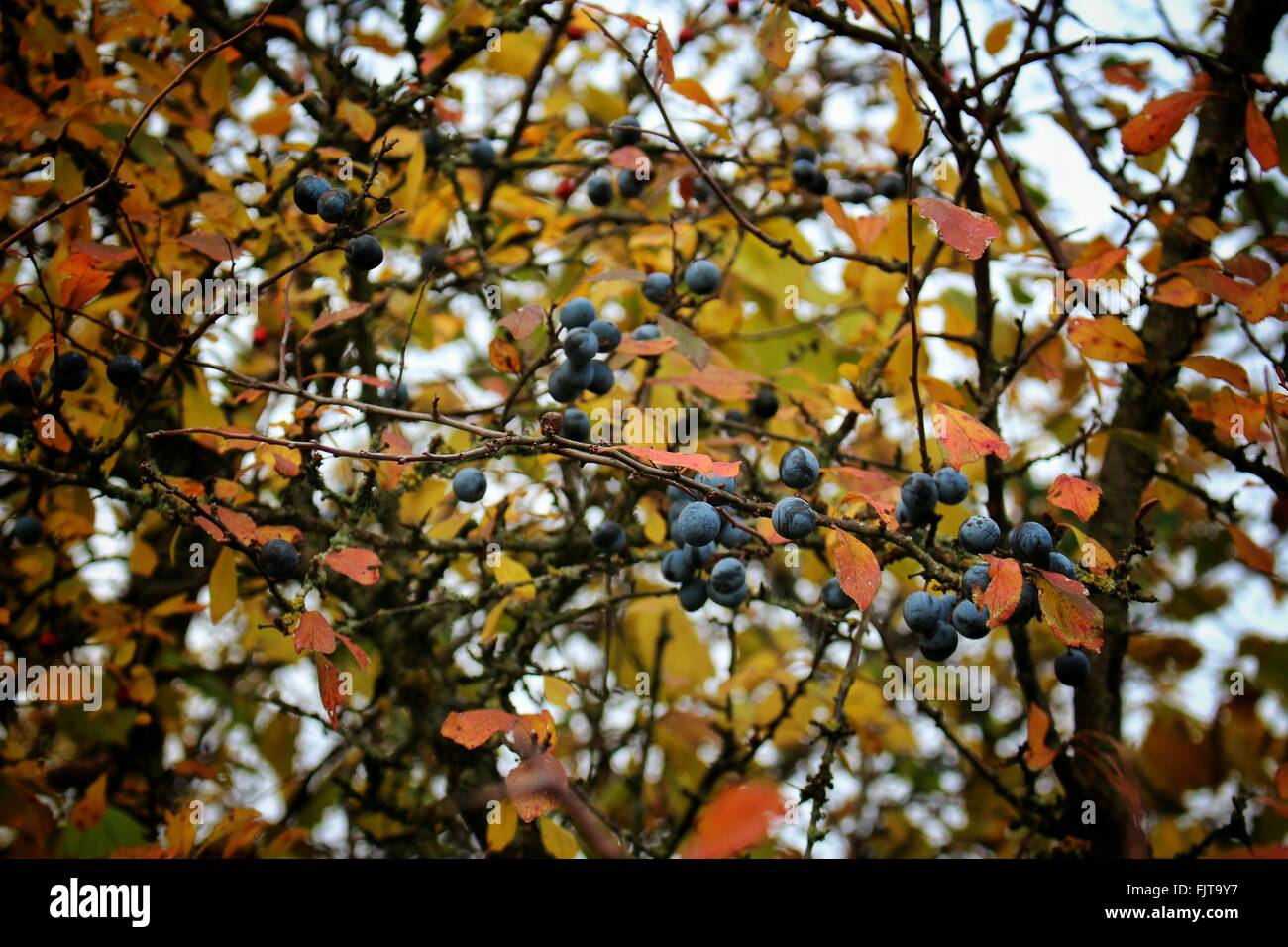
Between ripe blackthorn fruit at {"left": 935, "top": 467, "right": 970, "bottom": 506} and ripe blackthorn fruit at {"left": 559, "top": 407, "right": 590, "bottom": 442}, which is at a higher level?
ripe blackthorn fruit at {"left": 559, "top": 407, "right": 590, "bottom": 442}

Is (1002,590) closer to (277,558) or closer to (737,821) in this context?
(737,821)

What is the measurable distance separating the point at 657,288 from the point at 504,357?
532 millimetres

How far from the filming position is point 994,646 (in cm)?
485

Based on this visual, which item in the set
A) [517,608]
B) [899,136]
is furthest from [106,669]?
[899,136]

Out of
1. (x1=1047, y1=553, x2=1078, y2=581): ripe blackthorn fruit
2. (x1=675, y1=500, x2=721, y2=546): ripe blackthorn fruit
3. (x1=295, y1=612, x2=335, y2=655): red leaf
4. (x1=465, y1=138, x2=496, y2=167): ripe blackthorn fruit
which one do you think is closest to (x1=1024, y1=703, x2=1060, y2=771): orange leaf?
(x1=1047, y1=553, x2=1078, y2=581): ripe blackthorn fruit

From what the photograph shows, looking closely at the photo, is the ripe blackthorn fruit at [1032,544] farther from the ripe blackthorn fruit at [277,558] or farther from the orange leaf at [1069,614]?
the ripe blackthorn fruit at [277,558]

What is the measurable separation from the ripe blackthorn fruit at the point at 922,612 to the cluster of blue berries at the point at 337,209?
1.17 metres

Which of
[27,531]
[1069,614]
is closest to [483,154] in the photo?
[27,531]

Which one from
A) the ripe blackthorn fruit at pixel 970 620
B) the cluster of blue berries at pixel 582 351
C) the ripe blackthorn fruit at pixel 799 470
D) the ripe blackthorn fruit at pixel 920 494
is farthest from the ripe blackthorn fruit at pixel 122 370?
the ripe blackthorn fruit at pixel 970 620

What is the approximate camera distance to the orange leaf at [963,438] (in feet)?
5.40

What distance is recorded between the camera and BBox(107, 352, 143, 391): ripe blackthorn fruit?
202 cm

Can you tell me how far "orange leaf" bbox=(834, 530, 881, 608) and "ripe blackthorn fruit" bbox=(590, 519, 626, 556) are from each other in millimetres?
714

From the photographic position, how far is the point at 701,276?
93.6 inches

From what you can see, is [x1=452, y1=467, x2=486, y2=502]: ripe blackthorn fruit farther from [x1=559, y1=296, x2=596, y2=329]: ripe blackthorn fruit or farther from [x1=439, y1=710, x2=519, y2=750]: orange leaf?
[x1=439, y1=710, x2=519, y2=750]: orange leaf
